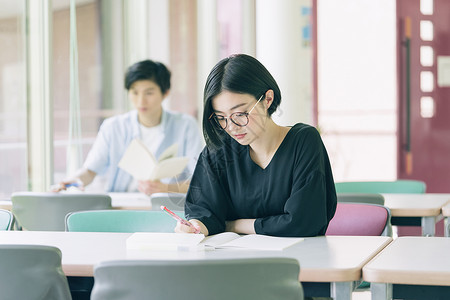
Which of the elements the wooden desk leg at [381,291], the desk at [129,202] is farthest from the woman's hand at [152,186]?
the wooden desk leg at [381,291]

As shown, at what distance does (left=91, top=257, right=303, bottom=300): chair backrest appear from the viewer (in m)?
1.47

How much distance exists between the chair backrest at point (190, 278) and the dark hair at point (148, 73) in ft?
9.22

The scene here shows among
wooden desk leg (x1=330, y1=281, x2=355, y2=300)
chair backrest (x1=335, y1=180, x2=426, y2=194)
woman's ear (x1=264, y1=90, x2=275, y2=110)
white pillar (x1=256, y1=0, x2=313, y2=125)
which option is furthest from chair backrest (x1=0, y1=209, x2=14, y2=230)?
white pillar (x1=256, y1=0, x2=313, y2=125)

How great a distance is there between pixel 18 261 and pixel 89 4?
12.3 feet

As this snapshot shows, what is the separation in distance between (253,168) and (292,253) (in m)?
0.53

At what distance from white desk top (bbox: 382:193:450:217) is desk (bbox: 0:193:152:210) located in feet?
3.79

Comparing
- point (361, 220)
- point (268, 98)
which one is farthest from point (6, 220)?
point (361, 220)

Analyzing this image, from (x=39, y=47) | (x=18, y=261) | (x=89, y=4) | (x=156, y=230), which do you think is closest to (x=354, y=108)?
(x=89, y=4)

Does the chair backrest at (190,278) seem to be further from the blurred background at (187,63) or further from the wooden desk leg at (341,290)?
the blurred background at (187,63)

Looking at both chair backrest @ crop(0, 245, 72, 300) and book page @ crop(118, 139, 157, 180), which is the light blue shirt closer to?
book page @ crop(118, 139, 157, 180)

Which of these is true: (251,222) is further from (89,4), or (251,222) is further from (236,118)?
(89,4)

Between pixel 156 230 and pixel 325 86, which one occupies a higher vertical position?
pixel 325 86

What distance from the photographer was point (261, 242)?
7.16ft

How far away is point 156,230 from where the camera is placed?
2.69 meters
